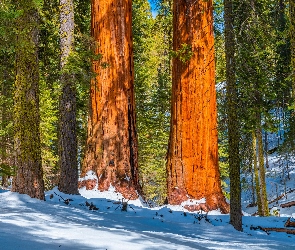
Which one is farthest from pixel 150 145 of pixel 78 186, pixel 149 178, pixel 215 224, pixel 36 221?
pixel 36 221

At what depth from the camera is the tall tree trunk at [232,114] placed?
5.64 metres

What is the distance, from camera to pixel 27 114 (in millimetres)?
5711

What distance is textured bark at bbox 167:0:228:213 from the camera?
7746 millimetres

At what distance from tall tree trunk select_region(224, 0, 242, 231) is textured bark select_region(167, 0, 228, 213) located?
1761mm

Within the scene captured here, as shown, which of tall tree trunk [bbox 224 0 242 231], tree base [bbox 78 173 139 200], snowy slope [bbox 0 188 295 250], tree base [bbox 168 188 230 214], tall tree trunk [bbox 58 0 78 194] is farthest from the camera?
tall tree trunk [bbox 58 0 78 194]

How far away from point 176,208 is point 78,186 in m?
2.46

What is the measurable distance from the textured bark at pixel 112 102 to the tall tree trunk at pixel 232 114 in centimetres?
296

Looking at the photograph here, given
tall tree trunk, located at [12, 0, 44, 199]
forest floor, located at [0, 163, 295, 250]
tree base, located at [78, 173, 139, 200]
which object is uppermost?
tall tree trunk, located at [12, 0, 44, 199]

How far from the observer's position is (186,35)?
798 centimetres

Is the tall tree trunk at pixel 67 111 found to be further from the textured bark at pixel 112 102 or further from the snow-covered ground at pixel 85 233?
the snow-covered ground at pixel 85 233

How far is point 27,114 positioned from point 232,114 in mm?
3184

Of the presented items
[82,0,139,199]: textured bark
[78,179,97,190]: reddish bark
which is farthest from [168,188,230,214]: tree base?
[78,179,97,190]: reddish bark

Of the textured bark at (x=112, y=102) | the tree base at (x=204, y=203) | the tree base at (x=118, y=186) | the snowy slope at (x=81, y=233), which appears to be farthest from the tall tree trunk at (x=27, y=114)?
the tree base at (x=204, y=203)

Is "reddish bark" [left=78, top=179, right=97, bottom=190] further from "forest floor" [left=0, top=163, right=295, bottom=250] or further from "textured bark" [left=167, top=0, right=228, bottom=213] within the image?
"textured bark" [left=167, top=0, right=228, bottom=213]
